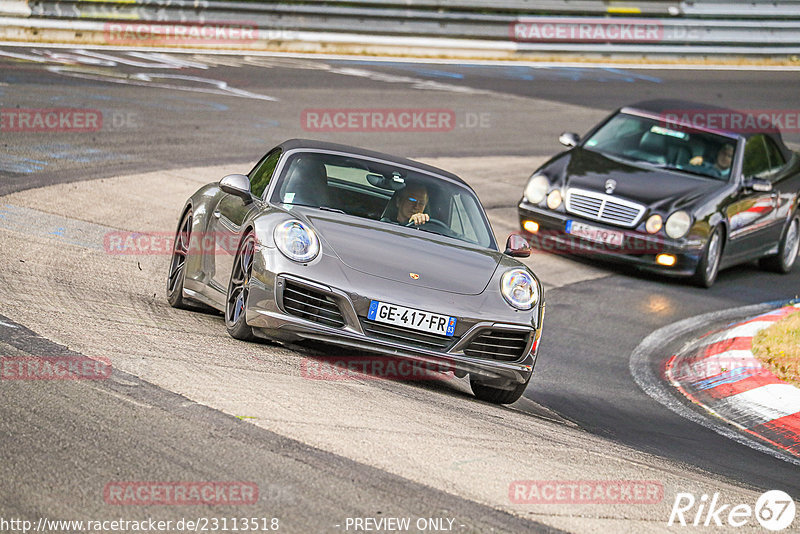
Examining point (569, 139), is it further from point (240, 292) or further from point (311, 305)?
point (311, 305)

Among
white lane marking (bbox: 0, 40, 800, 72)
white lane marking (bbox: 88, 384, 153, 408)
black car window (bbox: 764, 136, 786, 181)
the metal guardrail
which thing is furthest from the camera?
the metal guardrail

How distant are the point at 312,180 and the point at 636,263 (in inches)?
221

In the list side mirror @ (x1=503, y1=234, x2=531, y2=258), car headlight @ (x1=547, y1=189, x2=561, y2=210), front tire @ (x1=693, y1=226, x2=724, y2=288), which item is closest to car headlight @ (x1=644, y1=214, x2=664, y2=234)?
front tire @ (x1=693, y1=226, x2=724, y2=288)

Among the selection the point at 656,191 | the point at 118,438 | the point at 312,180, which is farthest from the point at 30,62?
the point at 118,438

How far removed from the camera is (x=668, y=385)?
9.05 metres

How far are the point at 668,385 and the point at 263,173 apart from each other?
341 cm

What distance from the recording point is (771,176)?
45.6ft

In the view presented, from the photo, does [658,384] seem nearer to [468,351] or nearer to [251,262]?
[468,351]

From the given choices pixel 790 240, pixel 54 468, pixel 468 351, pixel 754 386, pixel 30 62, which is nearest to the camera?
pixel 54 468

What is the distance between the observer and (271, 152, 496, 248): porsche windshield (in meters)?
7.63

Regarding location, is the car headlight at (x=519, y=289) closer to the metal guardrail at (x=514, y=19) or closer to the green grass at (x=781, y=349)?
the green grass at (x=781, y=349)

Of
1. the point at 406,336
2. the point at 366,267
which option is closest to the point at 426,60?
the point at 366,267

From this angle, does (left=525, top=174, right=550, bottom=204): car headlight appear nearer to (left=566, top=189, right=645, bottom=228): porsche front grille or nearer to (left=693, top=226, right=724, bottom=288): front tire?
Result: (left=566, top=189, right=645, bottom=228): porsche front grille

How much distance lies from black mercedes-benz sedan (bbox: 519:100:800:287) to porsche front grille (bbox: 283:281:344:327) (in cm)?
631
